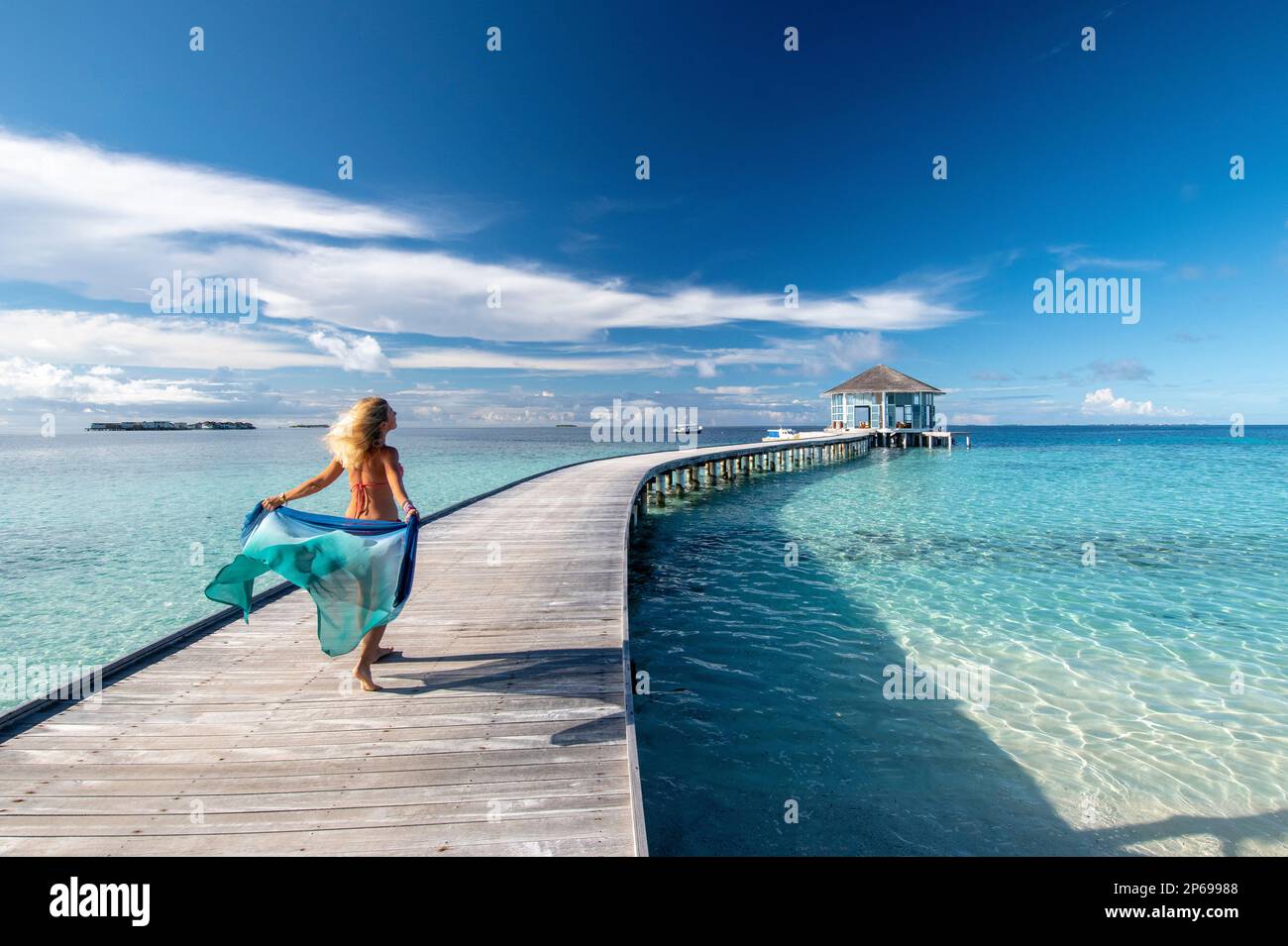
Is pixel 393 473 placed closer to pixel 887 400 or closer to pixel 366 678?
pixel 366 678

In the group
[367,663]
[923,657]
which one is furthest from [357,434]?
[923,657]

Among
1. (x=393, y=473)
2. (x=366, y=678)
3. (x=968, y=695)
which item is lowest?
(x=968, y=695)

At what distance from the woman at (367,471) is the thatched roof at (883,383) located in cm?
5037

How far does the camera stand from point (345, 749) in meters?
3.58

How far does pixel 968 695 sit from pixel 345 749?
6.26 metres

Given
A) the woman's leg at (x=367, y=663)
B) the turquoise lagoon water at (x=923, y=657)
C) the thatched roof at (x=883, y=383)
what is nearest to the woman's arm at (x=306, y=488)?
the woman's leg at (x=367, y=663)

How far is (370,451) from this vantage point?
14.6ft

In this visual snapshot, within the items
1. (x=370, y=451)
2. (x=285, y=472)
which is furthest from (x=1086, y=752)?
(x=285, y=472)

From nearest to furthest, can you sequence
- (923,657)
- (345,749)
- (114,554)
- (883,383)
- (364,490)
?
(345,749), (364,490), (923,657), (114,554), (883,383)
